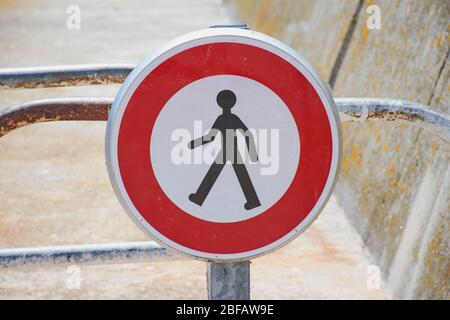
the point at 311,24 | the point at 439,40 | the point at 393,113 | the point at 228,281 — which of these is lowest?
the point at 228,281

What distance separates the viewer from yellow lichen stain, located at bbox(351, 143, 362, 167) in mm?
4691

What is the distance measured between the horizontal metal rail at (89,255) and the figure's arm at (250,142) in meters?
0.48

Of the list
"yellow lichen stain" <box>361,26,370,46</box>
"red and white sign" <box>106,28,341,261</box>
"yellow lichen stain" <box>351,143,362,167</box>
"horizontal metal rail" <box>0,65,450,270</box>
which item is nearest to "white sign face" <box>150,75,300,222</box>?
"red and white sign" <box>106,28,341,261</box>

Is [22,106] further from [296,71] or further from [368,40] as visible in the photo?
[368,40]

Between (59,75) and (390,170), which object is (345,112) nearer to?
(59,75)

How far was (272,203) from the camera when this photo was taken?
6.66 feet

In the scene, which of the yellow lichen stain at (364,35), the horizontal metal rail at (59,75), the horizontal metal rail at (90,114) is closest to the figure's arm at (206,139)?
the horizontal metal rail at (90,114)

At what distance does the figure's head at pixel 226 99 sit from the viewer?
194cm

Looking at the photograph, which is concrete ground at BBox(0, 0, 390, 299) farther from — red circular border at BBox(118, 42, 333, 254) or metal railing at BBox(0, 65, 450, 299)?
red circular border at BBox(118, 42, 333, 254)

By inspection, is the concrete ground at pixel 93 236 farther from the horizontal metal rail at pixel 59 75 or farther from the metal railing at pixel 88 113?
the horizontal metal rail at pixel 59 75

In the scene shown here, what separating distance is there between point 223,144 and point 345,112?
16.1 inches

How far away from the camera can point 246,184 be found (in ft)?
6.56

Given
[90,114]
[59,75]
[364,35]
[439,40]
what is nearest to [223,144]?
[90,114]
